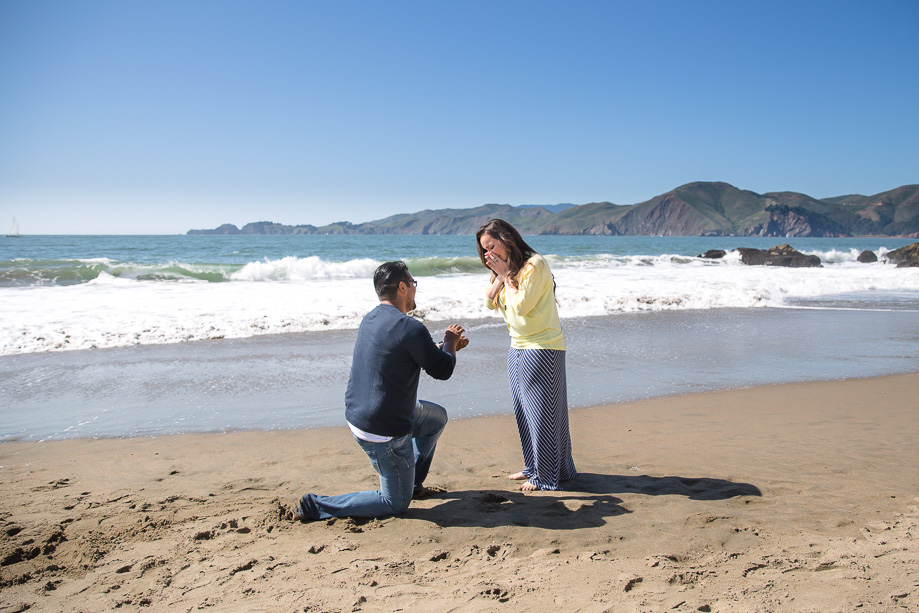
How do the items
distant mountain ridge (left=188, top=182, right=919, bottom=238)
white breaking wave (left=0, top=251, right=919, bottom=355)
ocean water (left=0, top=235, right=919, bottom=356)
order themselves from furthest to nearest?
distant mountain ridge (left=188, top=182, right=919, bottom=238) < ocean water (left=0, top=235, right=919, bottom=356) < white breaking wave (left=0, top=251, right=919, bottom=355)

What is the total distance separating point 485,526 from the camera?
3.25m

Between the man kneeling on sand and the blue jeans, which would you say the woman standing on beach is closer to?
the man kneeling on sand

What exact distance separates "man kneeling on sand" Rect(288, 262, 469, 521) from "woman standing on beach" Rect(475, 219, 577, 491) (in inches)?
21.9

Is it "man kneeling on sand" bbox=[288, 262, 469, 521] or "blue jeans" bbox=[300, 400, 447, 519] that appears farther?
"blue jeans" bbox=[300, 400, 447, 519]

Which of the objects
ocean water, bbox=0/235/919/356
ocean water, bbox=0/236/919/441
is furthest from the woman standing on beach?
ocean water, bbox=0/235/919/356

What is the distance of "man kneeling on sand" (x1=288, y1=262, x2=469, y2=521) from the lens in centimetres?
319

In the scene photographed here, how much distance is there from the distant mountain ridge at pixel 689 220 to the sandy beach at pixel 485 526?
13407 centimetres

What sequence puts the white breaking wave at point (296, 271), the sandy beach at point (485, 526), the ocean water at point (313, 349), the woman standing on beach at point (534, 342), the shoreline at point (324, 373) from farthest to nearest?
the white breaking wave at point (296, 271) < the ocean water at point (313, 349) < the shoreline at point (324, 373) < the woman standing on beach at point (534, 342) < the sandy beach at point (485, 526)

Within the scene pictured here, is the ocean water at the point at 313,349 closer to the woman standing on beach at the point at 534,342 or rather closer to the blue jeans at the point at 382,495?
the woman standing on beach at the point at 534,342

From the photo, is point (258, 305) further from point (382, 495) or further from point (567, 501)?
point (567, 501)

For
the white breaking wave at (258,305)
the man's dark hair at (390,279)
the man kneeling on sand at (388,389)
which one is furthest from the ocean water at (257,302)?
the man's dark hair at (390,279)

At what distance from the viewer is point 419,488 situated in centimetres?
375

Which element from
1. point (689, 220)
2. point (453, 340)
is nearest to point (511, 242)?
point (453, 340)

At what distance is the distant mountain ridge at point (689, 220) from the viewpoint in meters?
158
